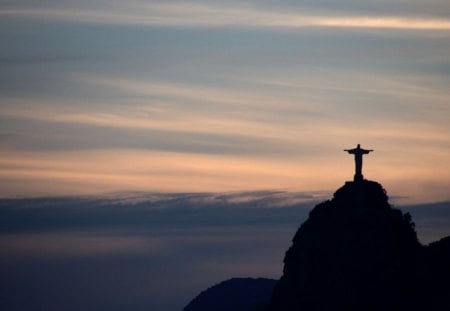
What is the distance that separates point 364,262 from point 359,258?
3.84 feet

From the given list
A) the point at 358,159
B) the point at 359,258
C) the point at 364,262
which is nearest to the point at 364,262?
the point at 364,262

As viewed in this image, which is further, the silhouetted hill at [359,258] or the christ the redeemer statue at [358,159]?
the silhouetted hill at [359,258]

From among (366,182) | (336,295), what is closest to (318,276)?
(336,295)

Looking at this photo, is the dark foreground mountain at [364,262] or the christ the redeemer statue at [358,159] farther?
Answer: the dark foreground mountain at [364,262]

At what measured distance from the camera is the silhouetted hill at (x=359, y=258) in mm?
176625

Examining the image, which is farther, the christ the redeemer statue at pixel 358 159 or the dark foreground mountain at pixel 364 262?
the dark foreground mountain at pixel 364 262

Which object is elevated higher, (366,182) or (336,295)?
(366,182)

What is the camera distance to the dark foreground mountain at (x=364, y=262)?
176 meters

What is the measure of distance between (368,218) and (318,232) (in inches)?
358

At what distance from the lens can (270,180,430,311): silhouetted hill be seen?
176625 mm

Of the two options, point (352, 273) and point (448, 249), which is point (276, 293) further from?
point (448, 249)

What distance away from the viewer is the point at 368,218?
588 feet

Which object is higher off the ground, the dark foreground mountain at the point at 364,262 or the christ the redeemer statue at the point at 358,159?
the christ the redeemer statue at the point at 358,159

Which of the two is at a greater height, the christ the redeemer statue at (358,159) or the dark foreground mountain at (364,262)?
the christ the redeemer statue at (358,159)
